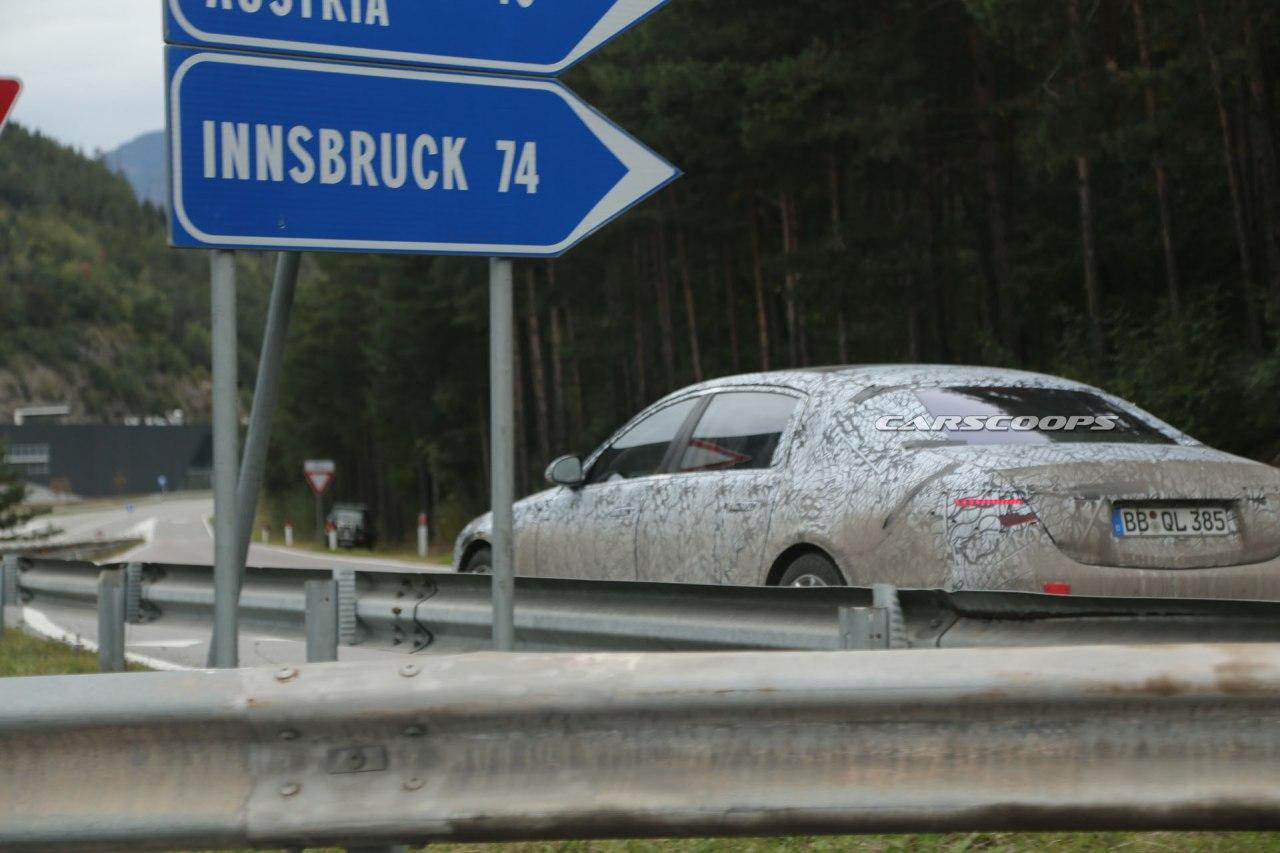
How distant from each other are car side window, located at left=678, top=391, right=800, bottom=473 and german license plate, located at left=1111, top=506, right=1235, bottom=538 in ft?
Result: 5.92

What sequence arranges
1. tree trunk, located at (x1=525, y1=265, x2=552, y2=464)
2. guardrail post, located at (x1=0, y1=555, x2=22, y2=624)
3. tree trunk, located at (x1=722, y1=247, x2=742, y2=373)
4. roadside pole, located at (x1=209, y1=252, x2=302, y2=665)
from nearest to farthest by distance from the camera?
roadside pole, located at (x1=209, y1=252, x2=302, y2=665)
guardrail post, located at (x1=0, y1=555, x2=22, y2=624)
tree trunk, located at (x1=722, y1=247, x2=742, y2=373)
tree trunk, located at (x1=525, y1=265, x2=552, y2=464)

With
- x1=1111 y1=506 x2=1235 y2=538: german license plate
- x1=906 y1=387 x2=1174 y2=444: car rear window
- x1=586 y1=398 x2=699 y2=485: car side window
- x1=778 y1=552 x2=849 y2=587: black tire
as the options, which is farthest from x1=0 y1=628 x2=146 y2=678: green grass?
x1=1111 y1=506 x2=1235 y2=538: german license plate

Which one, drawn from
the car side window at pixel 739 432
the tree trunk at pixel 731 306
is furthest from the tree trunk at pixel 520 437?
the car side window at pixel 739 432

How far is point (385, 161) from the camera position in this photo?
5043 millimetres

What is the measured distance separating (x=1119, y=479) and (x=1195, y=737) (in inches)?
123

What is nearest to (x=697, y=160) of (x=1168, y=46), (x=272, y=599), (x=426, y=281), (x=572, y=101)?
(x=1168, y=46)

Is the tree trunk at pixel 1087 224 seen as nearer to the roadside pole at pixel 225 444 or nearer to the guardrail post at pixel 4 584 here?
the guardrail post at pixel 4 584

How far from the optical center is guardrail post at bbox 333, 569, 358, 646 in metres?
7.36

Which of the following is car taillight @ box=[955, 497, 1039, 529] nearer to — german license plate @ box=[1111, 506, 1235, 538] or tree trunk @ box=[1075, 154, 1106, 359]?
german license plate @ box=[1111, 506, 1235, 538]

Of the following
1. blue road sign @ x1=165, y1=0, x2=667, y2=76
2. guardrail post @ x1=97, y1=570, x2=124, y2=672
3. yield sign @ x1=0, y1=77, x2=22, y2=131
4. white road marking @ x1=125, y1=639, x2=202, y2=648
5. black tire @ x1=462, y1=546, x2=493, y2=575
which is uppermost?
yield sign @ x1=0, y1=77, x2=22, y2=131

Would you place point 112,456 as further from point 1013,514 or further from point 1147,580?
point 1147,580

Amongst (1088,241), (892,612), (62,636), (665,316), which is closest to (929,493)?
(892,612)

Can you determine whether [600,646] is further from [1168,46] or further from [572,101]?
[1168,46]

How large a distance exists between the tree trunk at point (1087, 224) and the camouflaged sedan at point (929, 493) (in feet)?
61.9
